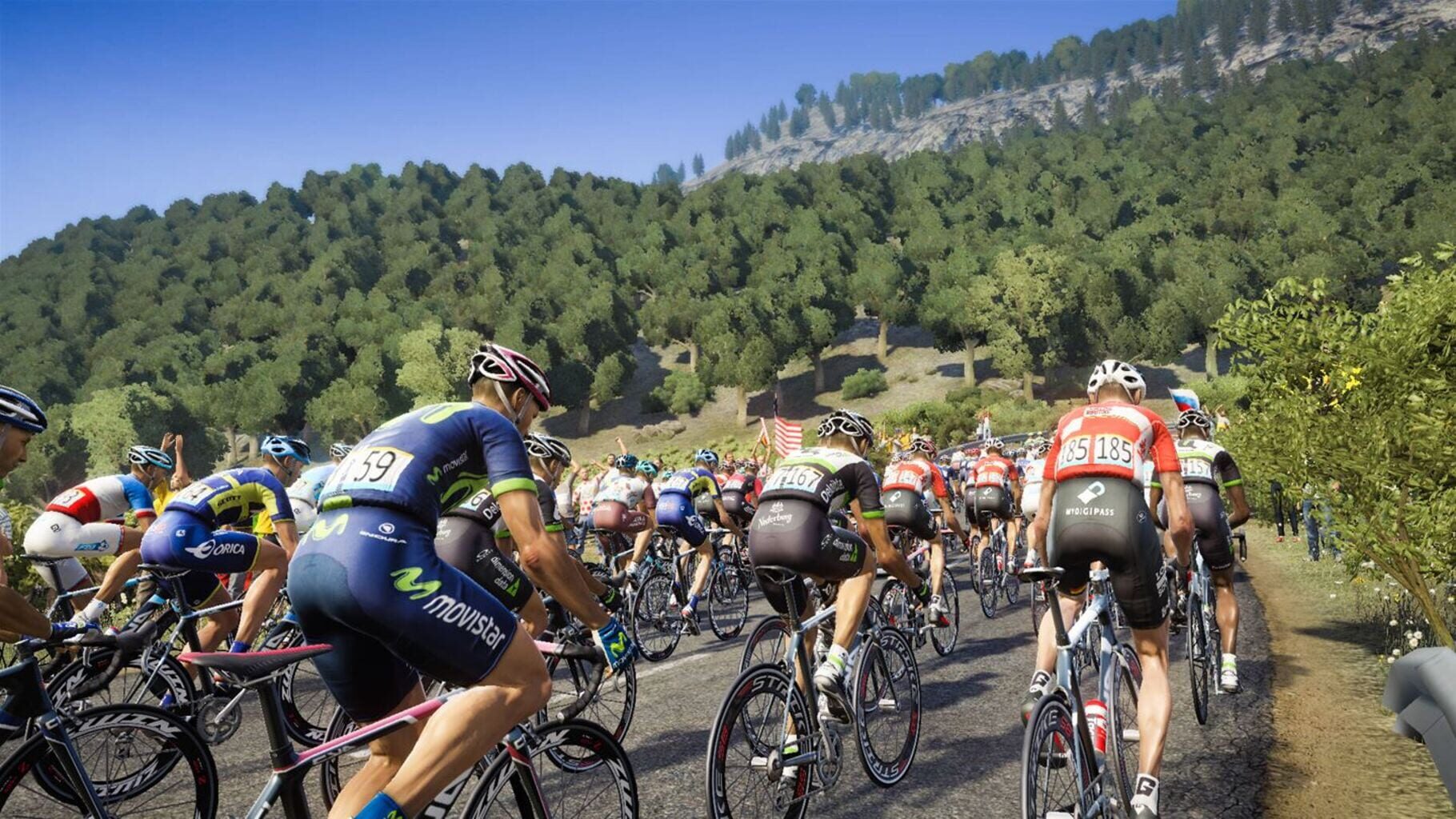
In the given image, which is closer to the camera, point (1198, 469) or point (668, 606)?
point (1198, 469)

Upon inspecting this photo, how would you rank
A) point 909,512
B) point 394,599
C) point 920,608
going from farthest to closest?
point 909,512 → point 920,608 → point 394,599

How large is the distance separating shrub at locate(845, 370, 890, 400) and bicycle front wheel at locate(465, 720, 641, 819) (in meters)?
69.4

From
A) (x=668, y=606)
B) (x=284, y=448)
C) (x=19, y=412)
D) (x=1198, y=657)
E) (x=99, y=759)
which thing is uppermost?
(x=19, y=412)

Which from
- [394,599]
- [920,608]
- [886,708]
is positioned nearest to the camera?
[394,599]

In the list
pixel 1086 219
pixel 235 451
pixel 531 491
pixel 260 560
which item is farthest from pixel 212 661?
pixel 1086 219

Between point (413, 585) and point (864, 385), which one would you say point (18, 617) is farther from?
point (864, 385)

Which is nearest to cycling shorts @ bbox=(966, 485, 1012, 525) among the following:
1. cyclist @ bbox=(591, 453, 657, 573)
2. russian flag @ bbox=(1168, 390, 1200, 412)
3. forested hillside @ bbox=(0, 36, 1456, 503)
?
russian flag @ bbox=(1168, 390, 1200, 412)

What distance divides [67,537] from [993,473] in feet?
35.5

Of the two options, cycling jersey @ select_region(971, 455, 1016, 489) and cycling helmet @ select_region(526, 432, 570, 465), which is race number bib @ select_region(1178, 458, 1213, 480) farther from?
cycling jersey @ select_region(971, 455, 1016, 489)

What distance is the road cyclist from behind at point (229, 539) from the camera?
22.4 feet

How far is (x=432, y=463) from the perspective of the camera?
136 inches

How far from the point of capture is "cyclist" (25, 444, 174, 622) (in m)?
7.87

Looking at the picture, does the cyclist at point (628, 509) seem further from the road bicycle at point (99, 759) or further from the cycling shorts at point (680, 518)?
the road bicycle at point (99, 759)

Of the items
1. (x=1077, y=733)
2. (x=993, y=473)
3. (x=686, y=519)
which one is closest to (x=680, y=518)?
(x=686, y=519)
